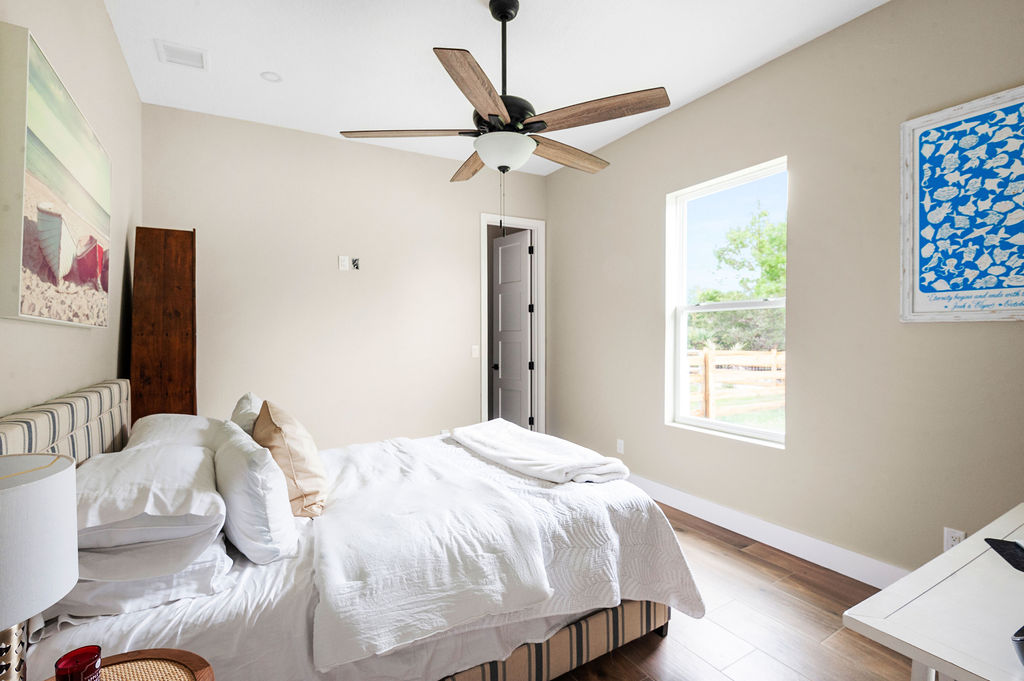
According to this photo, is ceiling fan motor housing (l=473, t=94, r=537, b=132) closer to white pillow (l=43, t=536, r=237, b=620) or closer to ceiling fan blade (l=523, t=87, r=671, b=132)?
ceiling fan blade (l=523, t=87, r=671, b=132)

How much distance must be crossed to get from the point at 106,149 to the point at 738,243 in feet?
11.5

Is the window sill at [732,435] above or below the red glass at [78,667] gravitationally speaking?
below

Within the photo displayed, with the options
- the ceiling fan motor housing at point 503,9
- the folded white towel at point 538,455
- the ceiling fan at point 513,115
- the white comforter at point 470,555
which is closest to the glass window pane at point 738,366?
the folded white towel at point 538,455

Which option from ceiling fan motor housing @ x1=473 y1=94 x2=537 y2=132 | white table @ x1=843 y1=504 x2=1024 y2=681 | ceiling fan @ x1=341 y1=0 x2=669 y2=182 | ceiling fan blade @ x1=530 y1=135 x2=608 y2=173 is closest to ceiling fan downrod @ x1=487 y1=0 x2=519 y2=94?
ceiling fan @ x1=341 y1=0 x2=669 y2=182

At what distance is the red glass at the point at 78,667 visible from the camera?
2.58 ft

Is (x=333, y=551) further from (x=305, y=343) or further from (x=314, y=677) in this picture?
(x=305, y=343)

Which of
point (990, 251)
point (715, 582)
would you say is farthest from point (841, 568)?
point (990, 251)

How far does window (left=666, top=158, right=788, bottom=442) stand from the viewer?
2957mm

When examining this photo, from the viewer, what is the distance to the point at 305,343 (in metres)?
3.77

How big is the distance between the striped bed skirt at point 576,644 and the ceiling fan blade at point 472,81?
1970mm

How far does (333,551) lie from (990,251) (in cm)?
275

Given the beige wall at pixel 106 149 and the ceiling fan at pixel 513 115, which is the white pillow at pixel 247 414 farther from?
the ceiling fan at pixel 513 115

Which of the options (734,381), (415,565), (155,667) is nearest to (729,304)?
(734,381)

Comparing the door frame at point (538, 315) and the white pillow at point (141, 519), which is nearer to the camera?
the white pillow at point (141, 519)
